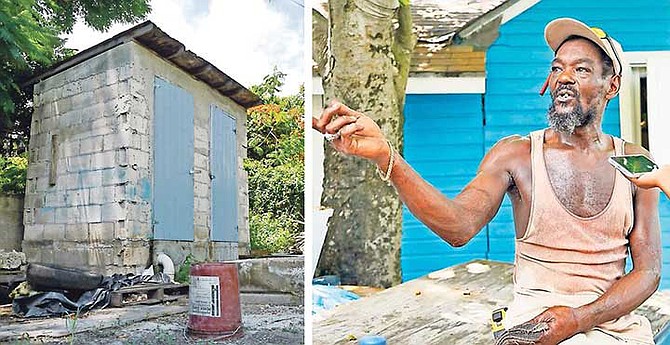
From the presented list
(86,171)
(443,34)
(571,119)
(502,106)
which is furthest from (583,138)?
(86,171)

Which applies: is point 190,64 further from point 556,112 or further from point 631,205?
point 631,205

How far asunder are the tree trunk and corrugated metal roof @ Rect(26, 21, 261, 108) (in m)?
0.95

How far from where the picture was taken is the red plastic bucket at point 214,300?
13.0 ft

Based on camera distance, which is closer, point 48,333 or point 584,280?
point 584,280

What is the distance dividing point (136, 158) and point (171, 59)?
1.79ft

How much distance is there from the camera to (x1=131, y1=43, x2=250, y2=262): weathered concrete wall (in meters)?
3.82

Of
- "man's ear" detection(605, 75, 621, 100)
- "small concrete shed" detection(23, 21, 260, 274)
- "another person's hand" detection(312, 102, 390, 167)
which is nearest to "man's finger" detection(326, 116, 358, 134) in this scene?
"another person's hand" detection(312, 102, 390, 167)

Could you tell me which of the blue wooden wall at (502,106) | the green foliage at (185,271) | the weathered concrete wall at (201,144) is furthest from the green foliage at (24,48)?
the blue wooden wall at (502,106)

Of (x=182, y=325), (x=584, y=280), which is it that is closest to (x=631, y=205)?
(x=584, y=280)

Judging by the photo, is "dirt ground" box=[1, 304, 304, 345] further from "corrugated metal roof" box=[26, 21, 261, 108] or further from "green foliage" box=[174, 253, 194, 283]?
"corrugated metal roof" box=[26, 21, 261, 108]

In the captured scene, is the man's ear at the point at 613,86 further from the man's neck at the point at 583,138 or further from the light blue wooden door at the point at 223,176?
the light blue wooden door at the point at 223,176

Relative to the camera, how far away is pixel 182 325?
12.9 feet

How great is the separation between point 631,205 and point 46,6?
2.55m

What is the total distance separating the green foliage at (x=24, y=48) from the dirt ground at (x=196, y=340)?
0.95 metres
